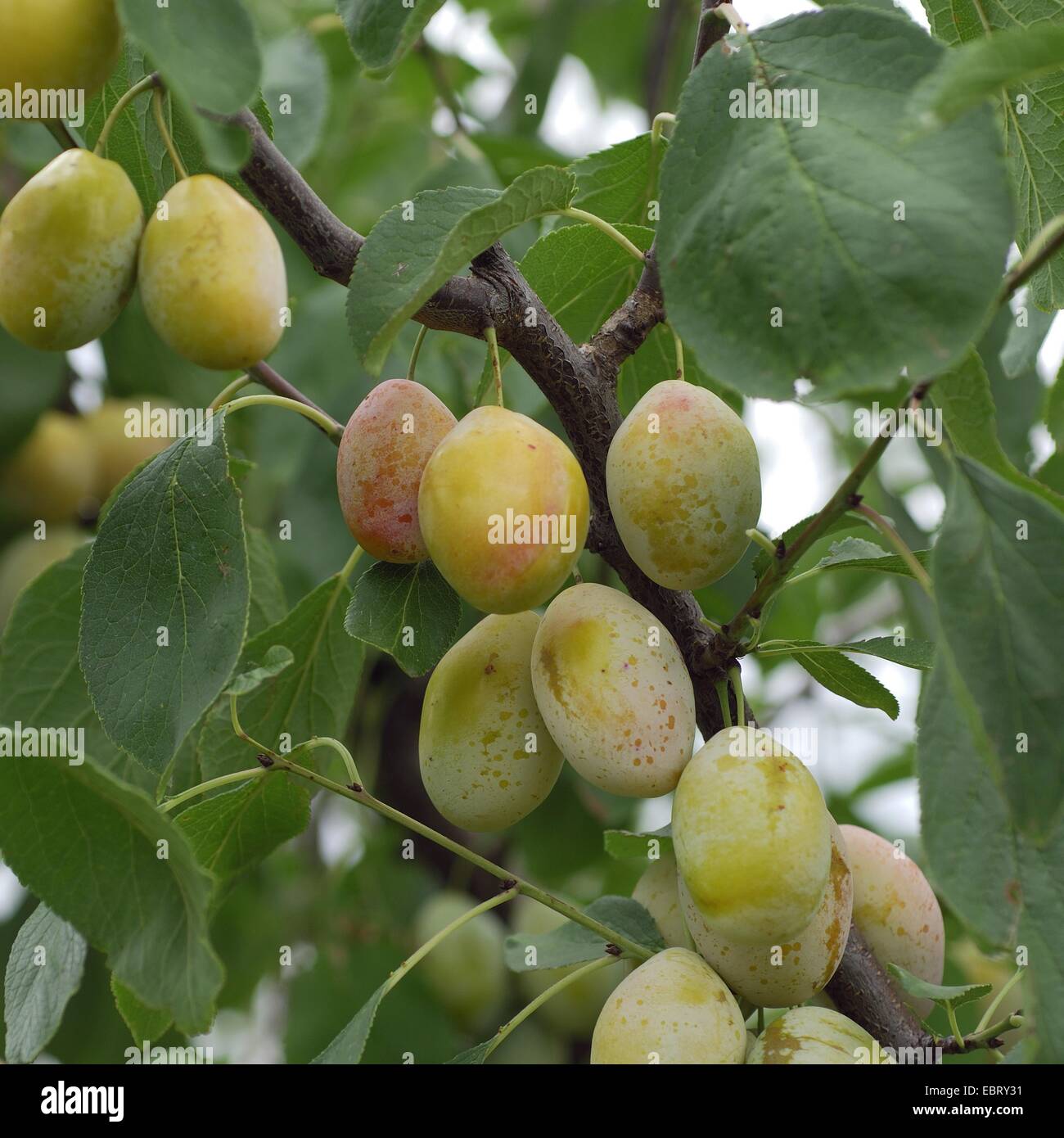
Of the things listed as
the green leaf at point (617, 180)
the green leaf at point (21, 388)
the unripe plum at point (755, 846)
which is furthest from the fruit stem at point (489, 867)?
the green leaf at point (21, 388)

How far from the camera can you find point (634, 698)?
0.64 m

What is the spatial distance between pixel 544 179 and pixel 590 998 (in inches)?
42.1

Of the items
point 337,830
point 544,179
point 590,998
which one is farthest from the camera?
point 337,830

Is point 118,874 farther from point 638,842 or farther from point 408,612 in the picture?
point 638,842

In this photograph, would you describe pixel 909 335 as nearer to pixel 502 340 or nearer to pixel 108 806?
pixel 502 340

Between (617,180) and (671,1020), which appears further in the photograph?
(617,180)

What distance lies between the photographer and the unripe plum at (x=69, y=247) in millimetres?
587

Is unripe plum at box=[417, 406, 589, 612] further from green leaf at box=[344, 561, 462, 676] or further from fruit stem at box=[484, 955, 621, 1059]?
fruit stem at box=[484, 955, 621, 1059]

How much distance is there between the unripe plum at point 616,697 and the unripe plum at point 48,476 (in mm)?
964

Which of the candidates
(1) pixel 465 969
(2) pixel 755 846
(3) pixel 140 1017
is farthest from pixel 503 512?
(1) pixel 465 969

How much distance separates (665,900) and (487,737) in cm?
17

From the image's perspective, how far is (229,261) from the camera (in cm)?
59

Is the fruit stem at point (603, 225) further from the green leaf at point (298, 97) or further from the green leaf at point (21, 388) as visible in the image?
the green leaf at point (21, 388)
